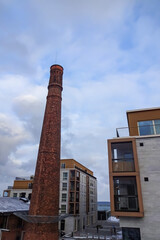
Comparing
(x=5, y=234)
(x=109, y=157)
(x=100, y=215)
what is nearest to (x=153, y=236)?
(x=109, y=157)

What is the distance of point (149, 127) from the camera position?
677 inches

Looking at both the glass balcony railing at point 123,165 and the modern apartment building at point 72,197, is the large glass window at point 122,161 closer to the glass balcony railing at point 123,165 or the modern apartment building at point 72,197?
the glass balcony railing at point 123,165

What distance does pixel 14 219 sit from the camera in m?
20.8

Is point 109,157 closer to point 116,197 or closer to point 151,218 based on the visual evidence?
point 116,197

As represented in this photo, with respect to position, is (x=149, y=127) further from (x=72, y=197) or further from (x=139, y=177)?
(x=72, y=197)

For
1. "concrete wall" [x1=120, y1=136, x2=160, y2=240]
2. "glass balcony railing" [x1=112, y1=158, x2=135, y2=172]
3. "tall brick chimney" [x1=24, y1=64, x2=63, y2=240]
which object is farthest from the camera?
"tall brick chimney" [x1=24, y1=64, x2=63, y2=240]

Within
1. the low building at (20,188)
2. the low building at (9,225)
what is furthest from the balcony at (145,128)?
the low building at (20,188)

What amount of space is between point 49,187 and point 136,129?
11137 mm

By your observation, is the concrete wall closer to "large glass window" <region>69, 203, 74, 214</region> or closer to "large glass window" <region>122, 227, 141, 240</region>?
"large glass window" <region>122, 227, 141, 240</region>

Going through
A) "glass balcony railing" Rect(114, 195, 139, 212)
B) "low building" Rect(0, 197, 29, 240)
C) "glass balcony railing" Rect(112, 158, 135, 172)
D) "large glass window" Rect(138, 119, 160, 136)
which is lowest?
"low building" Rect(0, 197, 29, 240)

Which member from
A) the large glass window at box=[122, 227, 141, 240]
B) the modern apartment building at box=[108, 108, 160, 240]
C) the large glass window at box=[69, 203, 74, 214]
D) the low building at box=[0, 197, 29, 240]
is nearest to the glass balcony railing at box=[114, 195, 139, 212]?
the modern apartment building at box=[108, 108, 160, 240]

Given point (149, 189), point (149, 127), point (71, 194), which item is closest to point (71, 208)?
point (71, 194)

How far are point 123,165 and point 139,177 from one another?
1585 millimetres

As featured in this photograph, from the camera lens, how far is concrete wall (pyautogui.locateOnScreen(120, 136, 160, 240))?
13.6 m
